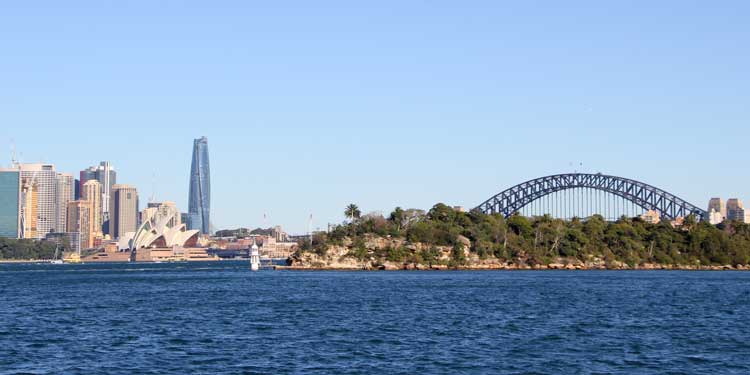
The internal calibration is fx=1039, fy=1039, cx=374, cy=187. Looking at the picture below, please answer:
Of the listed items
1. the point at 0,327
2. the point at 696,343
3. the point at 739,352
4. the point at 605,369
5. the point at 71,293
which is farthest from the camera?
the point at 71,293

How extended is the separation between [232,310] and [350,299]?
597 inches

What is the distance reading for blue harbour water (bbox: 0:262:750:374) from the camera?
44.6 meters

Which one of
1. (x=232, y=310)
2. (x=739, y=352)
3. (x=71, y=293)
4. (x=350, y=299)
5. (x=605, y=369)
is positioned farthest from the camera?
(x=71, y=293)

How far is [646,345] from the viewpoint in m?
51.6

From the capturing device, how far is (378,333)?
57.0 meters

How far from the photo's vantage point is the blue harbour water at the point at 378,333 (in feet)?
146

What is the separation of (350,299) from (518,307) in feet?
54.2

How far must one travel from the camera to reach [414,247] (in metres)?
184

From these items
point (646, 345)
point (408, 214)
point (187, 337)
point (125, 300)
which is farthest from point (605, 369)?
point (408, 214)

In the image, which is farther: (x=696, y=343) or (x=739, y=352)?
(x=696, y=343)

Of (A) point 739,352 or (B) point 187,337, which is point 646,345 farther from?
(B) point 187,337

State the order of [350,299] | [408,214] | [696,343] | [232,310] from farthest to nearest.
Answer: [408,214], [350,299], [232,310], [696,343]

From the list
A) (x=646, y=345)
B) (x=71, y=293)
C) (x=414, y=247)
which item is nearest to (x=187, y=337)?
(x=646, y=345)

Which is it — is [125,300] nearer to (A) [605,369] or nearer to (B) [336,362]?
(B) [336,362]
